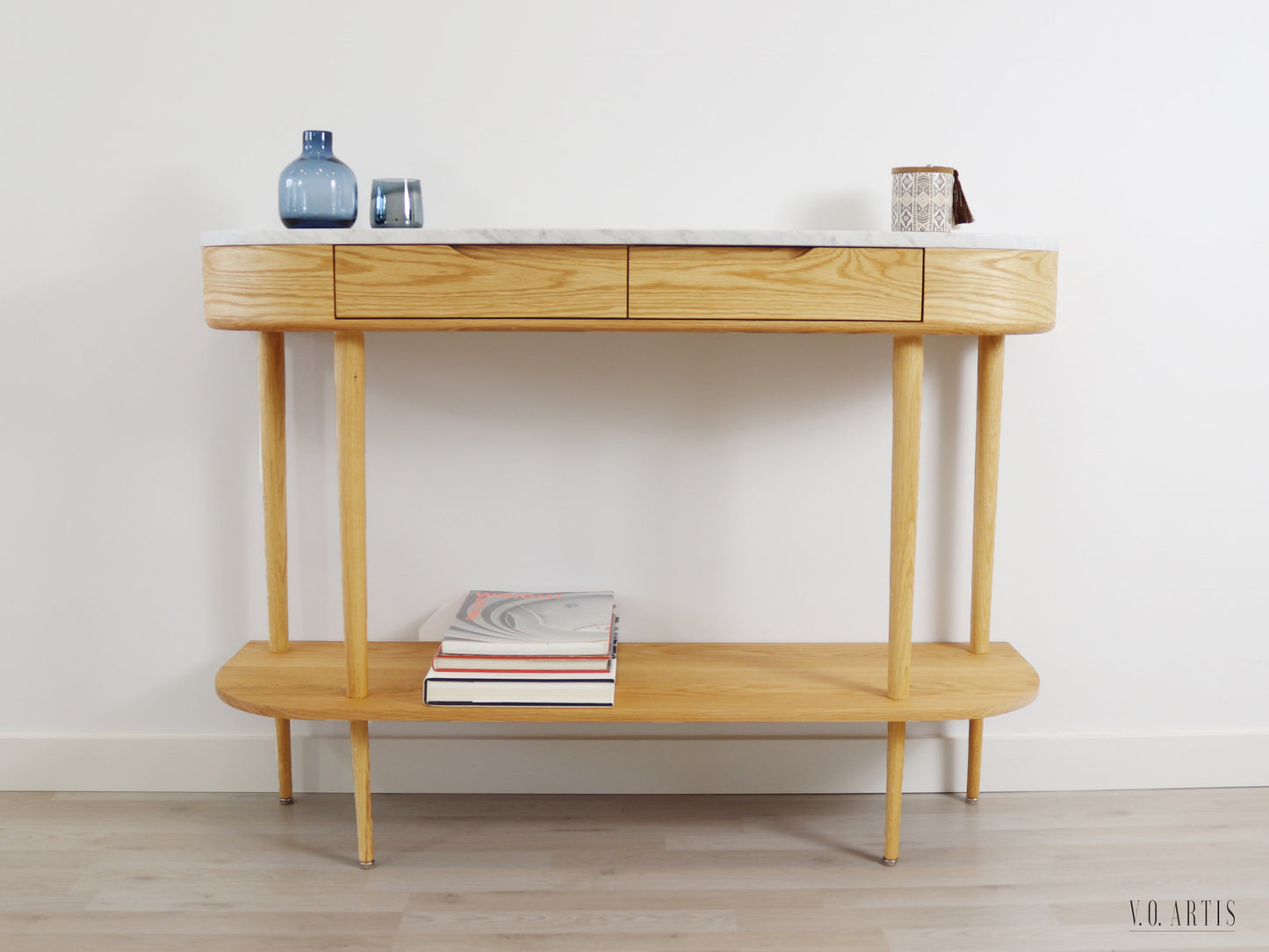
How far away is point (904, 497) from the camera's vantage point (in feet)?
4.79

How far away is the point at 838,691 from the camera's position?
5.05 ft

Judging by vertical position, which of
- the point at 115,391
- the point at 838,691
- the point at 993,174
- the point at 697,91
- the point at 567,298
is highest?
the point at 697,91

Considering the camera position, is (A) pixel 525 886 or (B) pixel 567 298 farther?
(A) pixel 525 886

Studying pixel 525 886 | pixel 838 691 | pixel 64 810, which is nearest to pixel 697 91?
pixel 838 691

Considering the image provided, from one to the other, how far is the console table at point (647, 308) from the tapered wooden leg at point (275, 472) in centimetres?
14

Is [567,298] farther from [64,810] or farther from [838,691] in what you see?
[64,810]

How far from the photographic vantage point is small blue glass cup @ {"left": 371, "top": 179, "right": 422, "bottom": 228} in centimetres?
151

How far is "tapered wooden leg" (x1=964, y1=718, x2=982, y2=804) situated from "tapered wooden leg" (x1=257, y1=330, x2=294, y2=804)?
1114 millimetres

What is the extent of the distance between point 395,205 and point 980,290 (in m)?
0.81

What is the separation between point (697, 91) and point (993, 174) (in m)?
0.49

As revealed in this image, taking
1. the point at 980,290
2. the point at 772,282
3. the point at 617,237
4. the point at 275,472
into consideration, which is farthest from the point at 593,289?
the point at 275,472

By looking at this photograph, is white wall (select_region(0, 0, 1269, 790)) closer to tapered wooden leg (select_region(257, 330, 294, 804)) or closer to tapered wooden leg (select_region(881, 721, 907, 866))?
tapered wooden leg (select_region(257, 330, 294, 804))

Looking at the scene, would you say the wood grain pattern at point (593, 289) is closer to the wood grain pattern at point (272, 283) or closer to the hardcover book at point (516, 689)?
the wood grain pattern at point (272, 283)

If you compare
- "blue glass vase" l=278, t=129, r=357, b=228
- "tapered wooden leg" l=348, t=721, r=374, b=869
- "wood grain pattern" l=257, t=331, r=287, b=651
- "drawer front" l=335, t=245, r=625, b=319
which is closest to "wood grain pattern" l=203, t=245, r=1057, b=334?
"drawer front" l=335, t=245, r=625, b=319
